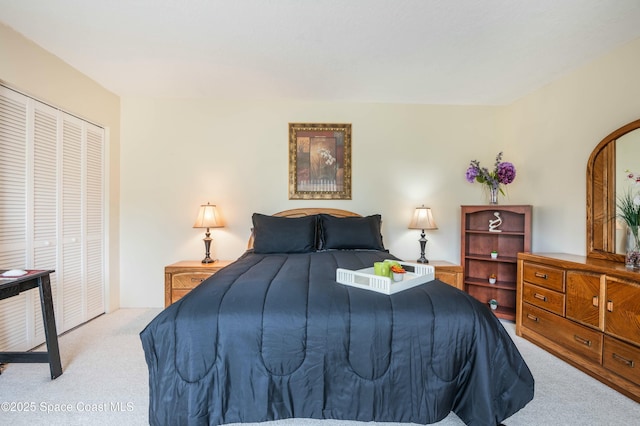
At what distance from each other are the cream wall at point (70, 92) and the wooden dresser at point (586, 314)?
441 centimetres

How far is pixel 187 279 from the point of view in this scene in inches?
116

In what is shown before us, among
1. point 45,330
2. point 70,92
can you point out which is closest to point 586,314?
point 45,330

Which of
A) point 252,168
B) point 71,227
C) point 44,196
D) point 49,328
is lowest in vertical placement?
point 49,328

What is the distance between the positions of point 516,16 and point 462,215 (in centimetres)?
195

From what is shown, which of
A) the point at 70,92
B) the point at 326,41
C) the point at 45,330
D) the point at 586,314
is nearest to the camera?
A: the point at 45,330

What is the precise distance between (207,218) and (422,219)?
2.46 meters

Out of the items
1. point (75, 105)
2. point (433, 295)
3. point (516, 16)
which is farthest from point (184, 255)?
point (516, 16)

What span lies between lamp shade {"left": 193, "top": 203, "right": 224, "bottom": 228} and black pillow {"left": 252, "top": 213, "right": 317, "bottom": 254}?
0.54m

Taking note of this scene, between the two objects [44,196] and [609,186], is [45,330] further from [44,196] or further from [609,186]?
[609,186]

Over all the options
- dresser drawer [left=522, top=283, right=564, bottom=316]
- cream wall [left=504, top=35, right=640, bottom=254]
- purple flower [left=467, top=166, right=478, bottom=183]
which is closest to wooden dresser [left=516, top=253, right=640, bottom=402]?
dresser drawer [left=522, top=283, right=564, bottom=316]

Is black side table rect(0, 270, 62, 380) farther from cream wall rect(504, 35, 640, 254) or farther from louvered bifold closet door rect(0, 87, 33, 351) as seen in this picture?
cream wall rect(504, 35, 640, 254)

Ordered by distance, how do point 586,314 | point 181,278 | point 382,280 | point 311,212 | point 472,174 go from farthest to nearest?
1. point 311,212
2. point 472,174
3. point 181,278
4. point 586,314
5. point 382,280

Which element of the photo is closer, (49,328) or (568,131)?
(49,328)

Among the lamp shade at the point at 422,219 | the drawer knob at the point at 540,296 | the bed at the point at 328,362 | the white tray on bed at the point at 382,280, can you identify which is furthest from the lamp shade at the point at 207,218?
the drawer knob at the point at 540,296
